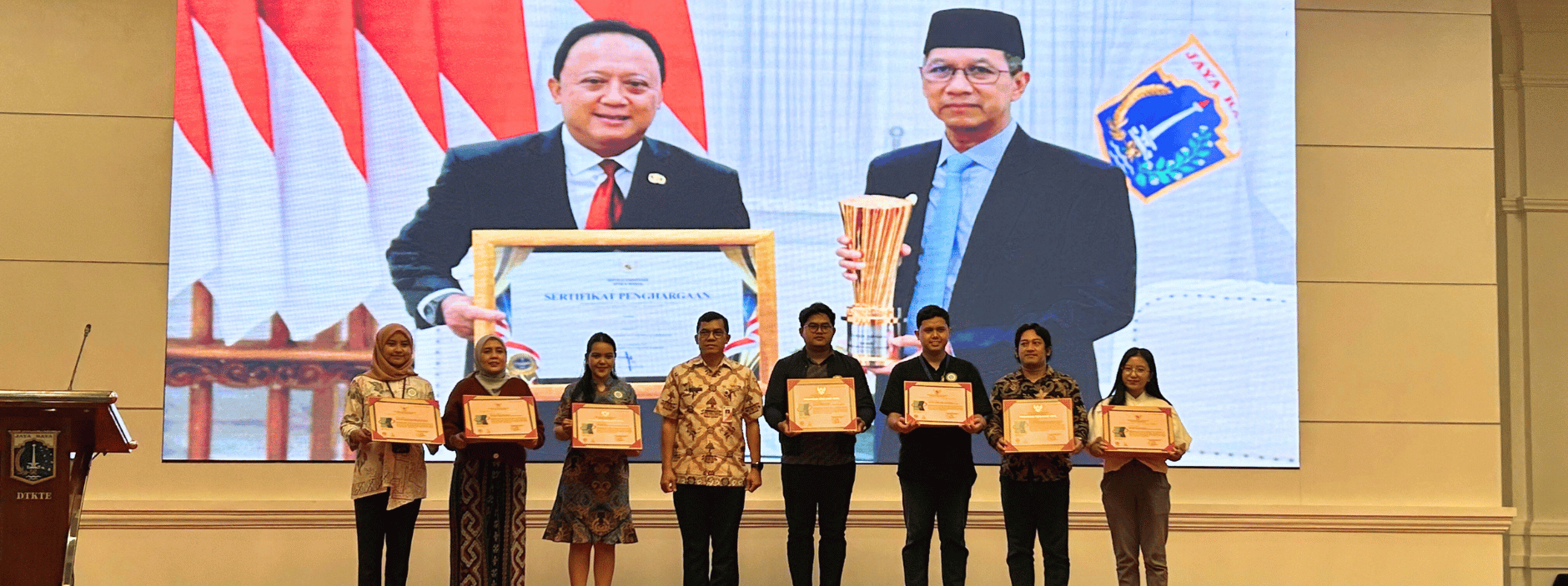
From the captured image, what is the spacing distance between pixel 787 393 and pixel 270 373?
2.62 metres

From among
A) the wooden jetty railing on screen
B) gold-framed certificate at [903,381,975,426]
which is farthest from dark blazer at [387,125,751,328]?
gold-framed certificate at [903,381,975,426]

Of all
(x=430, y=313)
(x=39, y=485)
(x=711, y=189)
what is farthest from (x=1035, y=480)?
(x=39, y=485)

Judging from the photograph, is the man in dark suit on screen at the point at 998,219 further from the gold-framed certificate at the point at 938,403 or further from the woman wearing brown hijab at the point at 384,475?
the woman wearing brown hijab at the point at 384,475

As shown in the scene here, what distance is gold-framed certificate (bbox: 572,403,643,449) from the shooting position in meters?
4.77

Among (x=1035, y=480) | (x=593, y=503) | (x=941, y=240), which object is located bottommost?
(x=593, y=503)

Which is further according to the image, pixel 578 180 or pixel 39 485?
pixel 578 180

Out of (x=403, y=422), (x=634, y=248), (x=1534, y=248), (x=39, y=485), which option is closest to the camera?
(x=39, y=485)

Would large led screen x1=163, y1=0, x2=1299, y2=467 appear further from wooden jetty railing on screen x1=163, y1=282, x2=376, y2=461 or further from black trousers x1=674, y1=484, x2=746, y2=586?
black trousers x1=674, y1=484, x2=746, y2=586

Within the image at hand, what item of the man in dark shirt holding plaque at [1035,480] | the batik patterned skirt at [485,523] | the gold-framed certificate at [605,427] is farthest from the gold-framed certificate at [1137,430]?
the batik patterned skirt at [485,523]

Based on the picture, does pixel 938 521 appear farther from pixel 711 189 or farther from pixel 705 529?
pixel 711 189

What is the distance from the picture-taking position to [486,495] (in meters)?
4.83

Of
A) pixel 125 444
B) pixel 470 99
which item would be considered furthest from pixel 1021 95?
pixel 125 444

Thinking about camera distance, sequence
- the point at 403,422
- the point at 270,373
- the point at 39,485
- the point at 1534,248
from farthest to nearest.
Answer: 1. the point at 1534,248
2. the point at 270,373
3. the point at 403,422
4. the point at 39,485

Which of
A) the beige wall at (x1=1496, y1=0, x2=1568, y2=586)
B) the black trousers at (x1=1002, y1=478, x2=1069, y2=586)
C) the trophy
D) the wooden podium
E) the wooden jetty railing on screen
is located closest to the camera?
the wooden podium
